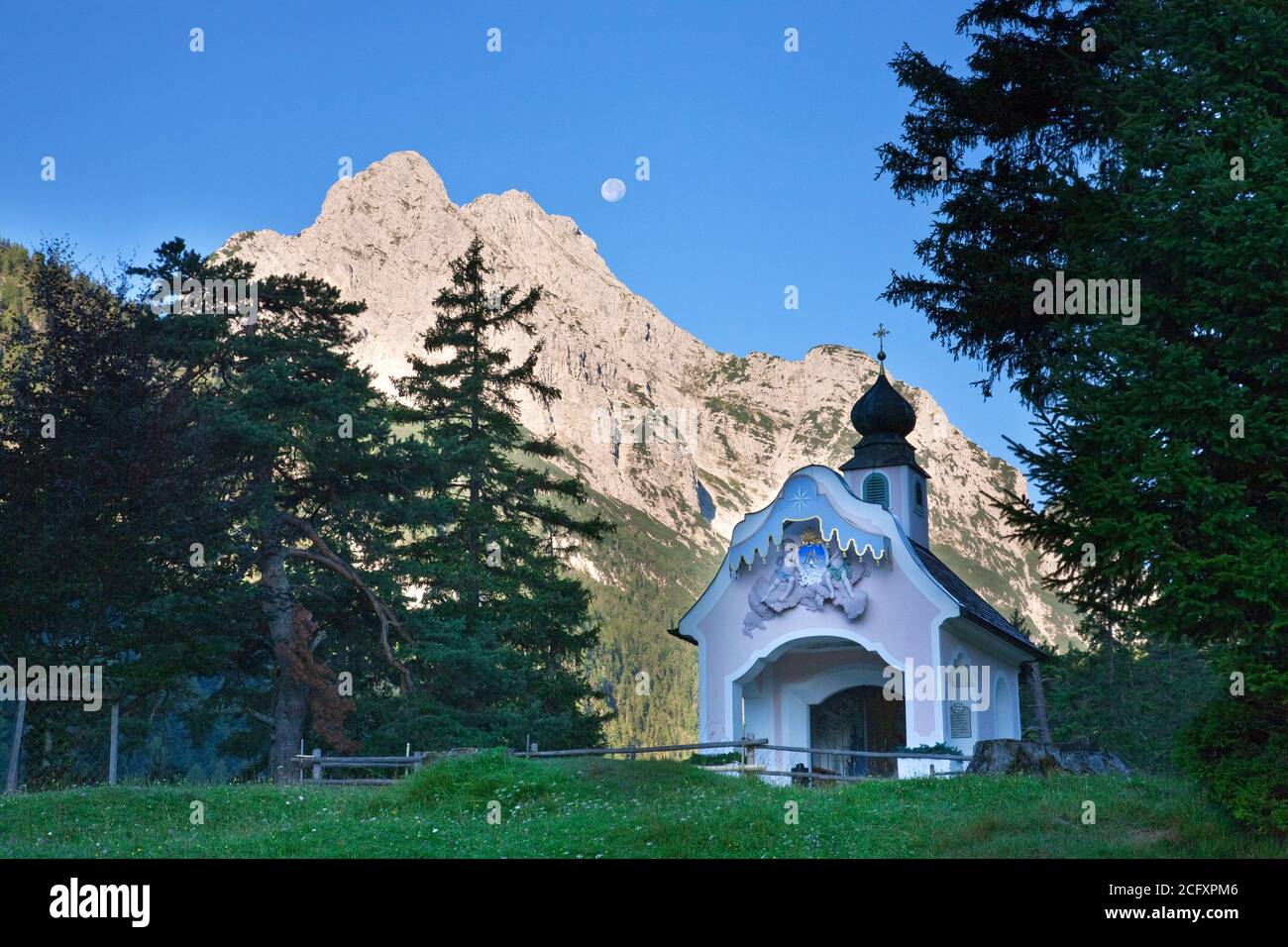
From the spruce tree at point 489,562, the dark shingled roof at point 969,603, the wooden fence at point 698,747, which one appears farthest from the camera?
the spruce tree at point 489,562

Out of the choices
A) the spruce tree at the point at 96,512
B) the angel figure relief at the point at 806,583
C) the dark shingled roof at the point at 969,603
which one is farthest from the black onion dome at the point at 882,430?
the spruce tree at the point at 96,512

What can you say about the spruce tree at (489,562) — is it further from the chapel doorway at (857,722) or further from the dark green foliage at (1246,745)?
the dark green foliage at (1246,745)

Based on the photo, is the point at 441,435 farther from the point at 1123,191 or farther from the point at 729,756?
the point at 1123,191

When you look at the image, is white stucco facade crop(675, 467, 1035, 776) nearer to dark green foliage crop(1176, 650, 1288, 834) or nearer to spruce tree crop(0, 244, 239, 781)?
spruce tree crop(0, 244, 239, 781)

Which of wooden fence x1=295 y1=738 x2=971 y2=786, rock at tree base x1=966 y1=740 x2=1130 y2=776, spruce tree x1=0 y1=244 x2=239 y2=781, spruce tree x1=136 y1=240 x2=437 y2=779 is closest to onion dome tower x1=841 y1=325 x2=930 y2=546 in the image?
wooden fence x1=295 y1=738 x2=971 y2=786

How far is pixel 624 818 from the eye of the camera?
1512 centimetres

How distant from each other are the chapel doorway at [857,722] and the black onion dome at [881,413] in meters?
7.39

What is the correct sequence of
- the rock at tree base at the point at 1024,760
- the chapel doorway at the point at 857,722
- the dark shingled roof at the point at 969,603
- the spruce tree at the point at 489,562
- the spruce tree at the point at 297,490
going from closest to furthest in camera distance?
the rock at tree base at the point at 1024,760
the dark shingled roof at the point at 969,603
the spruce tree at the point at 297,490
the chapel doorway at the point at 857,722
the spruce tree at the point at 489,562

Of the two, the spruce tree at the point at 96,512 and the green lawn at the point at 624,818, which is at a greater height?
the spruce tree at the point at 96,512

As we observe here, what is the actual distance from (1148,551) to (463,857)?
8.00 m

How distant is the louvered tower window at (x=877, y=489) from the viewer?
34250 millimetres

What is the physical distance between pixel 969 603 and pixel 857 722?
4592 mm

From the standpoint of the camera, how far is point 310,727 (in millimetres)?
33500
